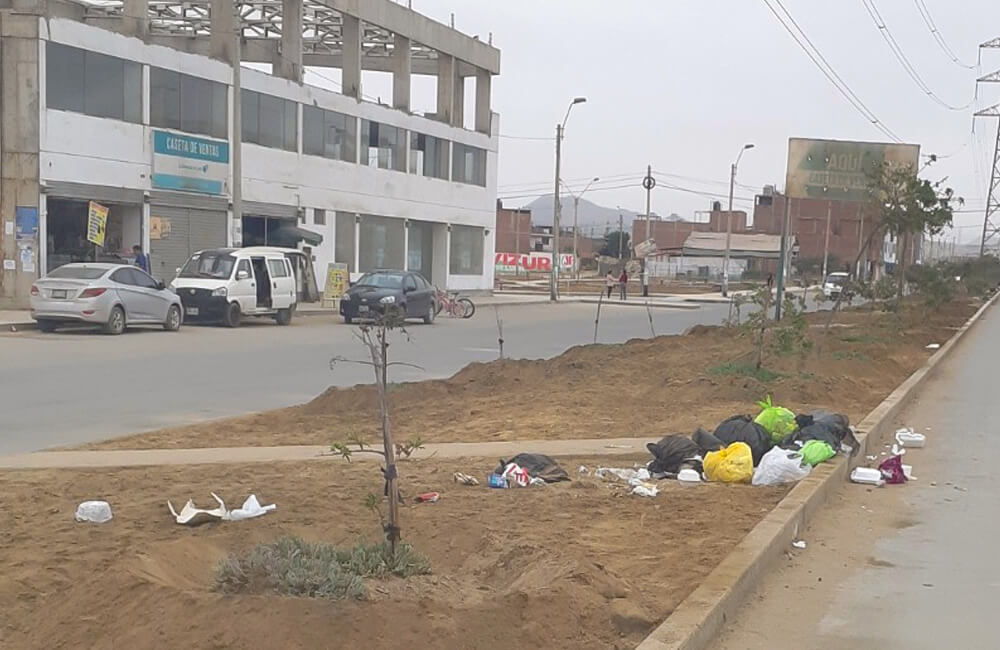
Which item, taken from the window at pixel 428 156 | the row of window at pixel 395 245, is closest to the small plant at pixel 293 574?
the row of window at pixel 395 245

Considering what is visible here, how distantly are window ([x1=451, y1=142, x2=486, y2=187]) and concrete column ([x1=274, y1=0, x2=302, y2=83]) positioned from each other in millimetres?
12351

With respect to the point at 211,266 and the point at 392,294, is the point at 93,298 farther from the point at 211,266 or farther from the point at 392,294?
the point at 392,294

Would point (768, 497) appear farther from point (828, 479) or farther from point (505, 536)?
point (505, 536)

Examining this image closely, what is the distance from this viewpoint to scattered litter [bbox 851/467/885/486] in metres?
9.12

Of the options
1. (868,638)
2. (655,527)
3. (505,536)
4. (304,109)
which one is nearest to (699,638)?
(868,638)

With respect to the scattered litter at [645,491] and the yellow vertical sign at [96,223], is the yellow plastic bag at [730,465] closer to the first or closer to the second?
the scattered litter at [645,491]

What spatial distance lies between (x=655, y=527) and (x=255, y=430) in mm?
5540

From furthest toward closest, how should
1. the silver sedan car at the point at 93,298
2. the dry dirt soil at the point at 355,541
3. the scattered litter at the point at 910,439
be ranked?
1. the silver sedan car at the point at 93,298
2. the scattered litter at the point at 910,439
3. the dry dirt soil at the point at 355,541

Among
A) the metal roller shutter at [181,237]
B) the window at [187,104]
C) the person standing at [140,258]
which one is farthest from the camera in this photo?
the metal roller shutter at [181,237]

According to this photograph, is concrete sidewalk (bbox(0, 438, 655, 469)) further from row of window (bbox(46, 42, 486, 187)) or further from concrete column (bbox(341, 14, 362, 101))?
concrete column (bbox(341, 14, 362, 101))

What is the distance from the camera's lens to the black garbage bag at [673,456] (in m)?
8.82

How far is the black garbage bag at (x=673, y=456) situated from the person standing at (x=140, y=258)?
2488 centimetres

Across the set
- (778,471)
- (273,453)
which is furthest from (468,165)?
(778,471)

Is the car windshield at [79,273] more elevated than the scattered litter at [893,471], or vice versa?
the car windshield at [79,273]
